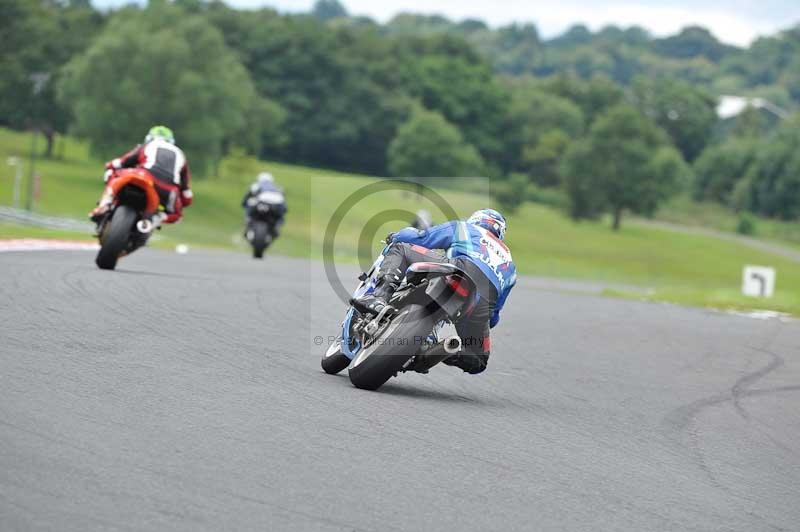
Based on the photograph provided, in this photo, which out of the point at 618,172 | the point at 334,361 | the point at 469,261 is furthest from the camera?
the point at 618,172

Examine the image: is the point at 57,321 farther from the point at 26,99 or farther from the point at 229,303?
the point at 26,99

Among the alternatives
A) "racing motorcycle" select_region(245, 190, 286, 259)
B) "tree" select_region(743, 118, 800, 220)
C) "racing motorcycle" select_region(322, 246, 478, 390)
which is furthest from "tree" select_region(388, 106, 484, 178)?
"racing motorcycle" select_region(322, 246, 478, 390)

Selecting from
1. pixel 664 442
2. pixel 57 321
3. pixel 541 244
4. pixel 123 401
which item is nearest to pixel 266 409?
pixel 123 401

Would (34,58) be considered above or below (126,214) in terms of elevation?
above

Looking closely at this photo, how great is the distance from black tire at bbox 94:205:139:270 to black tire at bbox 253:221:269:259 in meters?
11.2

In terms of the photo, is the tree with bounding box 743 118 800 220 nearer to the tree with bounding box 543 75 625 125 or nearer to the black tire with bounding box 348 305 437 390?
the tree with bounding box 543 75 625 125

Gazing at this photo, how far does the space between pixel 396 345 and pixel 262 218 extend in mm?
18839

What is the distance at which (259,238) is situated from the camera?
86.7ft

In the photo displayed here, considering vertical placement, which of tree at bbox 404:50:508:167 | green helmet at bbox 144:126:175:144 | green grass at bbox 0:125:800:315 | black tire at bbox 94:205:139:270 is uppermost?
tree at bbox 404:50:508:167

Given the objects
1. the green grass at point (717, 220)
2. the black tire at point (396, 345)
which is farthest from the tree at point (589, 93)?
the black tire at point (396, 345)

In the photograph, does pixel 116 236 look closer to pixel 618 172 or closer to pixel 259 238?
pixel 259 238

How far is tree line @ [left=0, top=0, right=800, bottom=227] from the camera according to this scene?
69.5 m

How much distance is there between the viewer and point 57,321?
984 cm

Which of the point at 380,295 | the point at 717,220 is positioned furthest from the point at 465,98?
the point at 380,295
